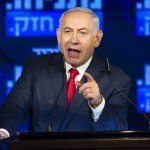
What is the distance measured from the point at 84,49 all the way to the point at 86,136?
0.90m

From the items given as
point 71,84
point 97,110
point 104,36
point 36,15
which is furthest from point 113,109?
point 36,15

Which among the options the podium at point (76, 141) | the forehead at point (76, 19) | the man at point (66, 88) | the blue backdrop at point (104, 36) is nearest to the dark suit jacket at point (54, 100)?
the man at point (66, 88)

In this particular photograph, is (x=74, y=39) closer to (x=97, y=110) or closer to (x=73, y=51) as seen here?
(x=73, y=51)

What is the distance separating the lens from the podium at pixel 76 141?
1.39 metres

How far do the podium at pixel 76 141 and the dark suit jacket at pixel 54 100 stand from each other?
26.5 inches

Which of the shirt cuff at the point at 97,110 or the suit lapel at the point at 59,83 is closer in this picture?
the shirt cuff at the point at 97,110

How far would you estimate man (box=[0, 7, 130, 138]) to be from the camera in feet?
7.27

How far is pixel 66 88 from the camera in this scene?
7.53 ft

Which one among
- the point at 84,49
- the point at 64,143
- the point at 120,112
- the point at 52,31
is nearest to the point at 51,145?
the point at 64,143

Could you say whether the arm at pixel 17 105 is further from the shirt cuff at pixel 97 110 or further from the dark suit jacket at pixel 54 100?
the shirt cuff at pixel 97 110

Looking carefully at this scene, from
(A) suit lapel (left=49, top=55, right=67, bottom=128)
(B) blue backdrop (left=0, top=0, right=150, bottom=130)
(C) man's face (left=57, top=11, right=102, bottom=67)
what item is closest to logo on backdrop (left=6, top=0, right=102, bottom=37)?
(B) blue backdrop (left=0, top=0, right=150, bottom=130)

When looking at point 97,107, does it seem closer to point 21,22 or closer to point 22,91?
point 22,91

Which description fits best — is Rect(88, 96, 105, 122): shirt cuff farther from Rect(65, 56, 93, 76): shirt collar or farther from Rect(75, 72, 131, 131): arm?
Rect(65, 56, 93, 76): shirt collar

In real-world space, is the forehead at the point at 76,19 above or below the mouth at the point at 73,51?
above
